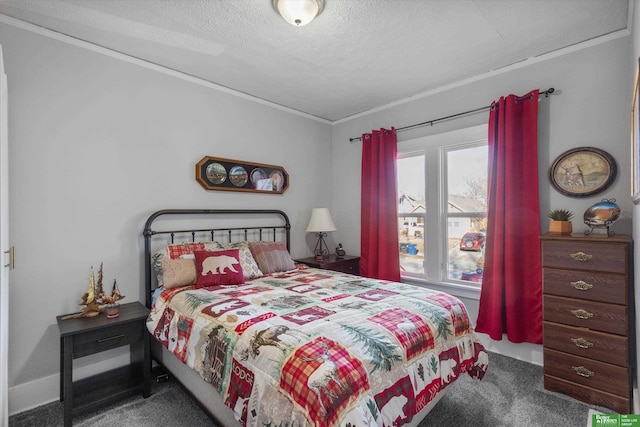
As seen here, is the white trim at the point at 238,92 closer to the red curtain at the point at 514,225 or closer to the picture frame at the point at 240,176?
the red curtain at the point at 514,225

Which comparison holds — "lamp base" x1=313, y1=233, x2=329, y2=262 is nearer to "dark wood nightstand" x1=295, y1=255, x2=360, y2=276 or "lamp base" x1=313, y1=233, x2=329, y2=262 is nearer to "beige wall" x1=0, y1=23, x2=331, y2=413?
"dark wood nightstand" x1=295, y1=255, x2=360, y2=276

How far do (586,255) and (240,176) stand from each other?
9.85 feet

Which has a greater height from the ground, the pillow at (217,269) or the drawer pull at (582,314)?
the pillow at (217,269)

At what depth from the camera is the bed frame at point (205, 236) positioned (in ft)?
6.19

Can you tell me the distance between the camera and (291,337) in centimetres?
149

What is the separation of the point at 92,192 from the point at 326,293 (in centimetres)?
196

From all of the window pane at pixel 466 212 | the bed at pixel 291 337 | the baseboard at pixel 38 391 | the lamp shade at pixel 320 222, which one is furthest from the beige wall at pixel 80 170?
the window pane at pixel 466 212

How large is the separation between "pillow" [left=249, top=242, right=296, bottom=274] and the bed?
0.06 feet

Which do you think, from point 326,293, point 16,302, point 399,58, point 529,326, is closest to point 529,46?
point 399,58

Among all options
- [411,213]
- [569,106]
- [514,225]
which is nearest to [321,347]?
[514,225]

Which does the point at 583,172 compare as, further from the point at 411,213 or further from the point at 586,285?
the point at 411,213

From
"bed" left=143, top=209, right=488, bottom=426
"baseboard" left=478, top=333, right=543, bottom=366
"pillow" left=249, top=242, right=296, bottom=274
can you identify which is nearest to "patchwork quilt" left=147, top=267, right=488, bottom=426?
"bed" left=143, top=209, right=488, bottom=426

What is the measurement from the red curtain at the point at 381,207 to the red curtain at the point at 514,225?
1015 millimetres

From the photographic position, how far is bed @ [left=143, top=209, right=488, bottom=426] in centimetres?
130
